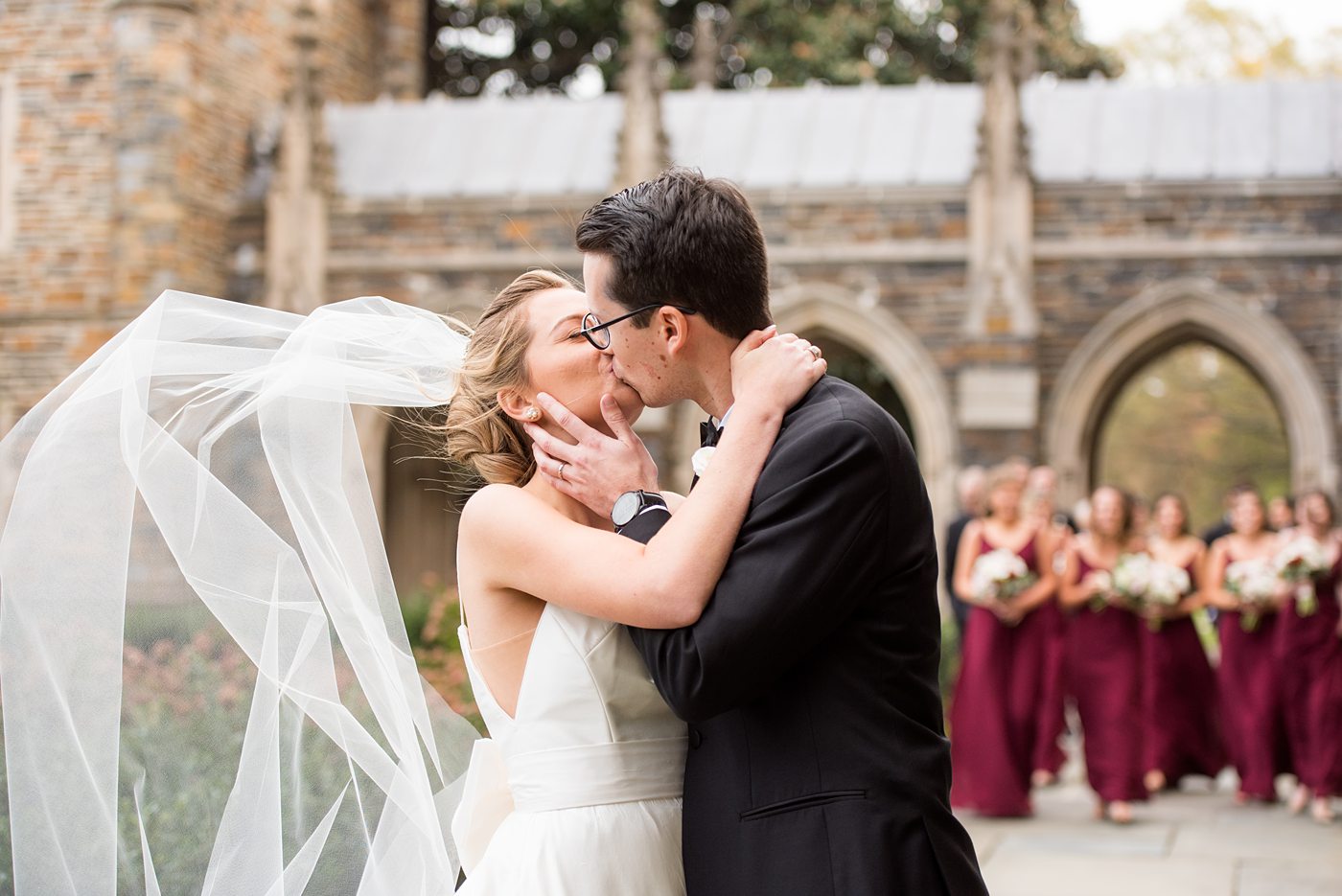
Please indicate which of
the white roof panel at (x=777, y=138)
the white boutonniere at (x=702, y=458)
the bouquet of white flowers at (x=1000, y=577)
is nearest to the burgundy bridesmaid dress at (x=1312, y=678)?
the bouquet of white flowers at (x=1000, y=577)

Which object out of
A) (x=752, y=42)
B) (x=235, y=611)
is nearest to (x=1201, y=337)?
(x=752, y=42)

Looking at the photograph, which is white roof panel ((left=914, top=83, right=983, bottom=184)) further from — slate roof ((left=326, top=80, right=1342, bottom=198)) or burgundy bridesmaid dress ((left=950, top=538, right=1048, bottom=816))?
burgundy bridesmaid dress ((left=950, top=538, right=1048, bottom=816))

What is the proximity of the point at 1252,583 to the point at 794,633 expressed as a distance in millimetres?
7841

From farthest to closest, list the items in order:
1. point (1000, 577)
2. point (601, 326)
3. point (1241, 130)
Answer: point (1241, 130), point (1000, 577), point (601, 326)

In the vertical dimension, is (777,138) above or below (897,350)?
above

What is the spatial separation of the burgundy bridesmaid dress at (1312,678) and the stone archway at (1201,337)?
451cm

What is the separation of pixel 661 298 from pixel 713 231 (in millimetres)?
133

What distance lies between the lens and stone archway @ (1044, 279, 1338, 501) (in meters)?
13.6

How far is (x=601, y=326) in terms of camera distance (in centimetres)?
232

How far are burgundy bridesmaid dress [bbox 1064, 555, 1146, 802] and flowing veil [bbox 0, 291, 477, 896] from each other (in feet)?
21.9

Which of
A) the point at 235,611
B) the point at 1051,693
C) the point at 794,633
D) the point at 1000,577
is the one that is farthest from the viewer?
the point at 1051,693

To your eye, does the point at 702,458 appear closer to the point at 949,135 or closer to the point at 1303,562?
the point at 1303,562

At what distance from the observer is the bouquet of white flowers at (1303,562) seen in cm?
898

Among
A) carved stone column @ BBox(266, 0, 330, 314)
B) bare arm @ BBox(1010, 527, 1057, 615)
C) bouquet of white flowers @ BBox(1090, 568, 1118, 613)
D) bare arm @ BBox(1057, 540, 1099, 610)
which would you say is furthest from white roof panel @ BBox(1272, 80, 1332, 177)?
carved stone column @ BBox(266, 0, 330, 314)
